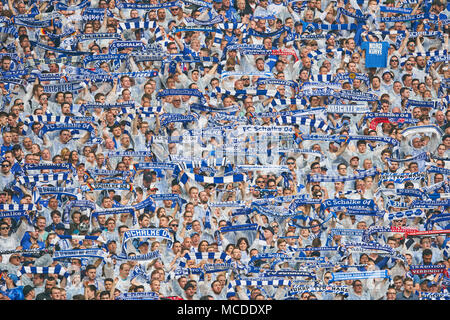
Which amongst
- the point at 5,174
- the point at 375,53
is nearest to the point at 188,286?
the point at 5,174

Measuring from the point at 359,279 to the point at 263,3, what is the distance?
188cm

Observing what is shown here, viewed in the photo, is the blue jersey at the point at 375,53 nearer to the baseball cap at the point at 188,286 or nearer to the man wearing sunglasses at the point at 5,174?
the baseball cap at the point at 188,286

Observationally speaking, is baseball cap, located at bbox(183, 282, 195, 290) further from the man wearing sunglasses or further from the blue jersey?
the blue jersey

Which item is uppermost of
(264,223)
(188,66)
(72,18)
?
(72,18)

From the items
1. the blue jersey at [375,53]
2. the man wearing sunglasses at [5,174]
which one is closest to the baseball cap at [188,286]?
the man wearing sunglasses at [5,174]

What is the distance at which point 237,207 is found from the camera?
3.05 m

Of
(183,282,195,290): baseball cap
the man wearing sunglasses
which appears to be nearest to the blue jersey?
(183,282,195,290): baseball cap

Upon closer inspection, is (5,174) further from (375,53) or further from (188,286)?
(375,53)

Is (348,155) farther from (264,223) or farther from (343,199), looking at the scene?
(264,223)

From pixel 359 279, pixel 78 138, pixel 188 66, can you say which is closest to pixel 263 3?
pixel 188 66

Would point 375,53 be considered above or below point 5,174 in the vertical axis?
above

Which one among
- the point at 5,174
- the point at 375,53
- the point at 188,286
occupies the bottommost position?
the point at 188,286

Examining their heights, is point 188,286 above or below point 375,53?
below
